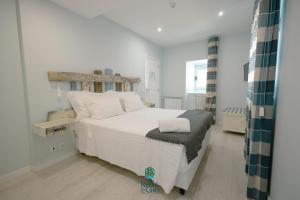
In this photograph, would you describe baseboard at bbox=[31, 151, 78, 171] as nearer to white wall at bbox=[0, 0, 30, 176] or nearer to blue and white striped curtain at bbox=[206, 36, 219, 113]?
white wall at bbox=[0, 0, 30, 176]

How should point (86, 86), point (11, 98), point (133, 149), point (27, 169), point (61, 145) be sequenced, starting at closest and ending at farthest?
point (133, 149) < point (11, 98) < point (27, 169) < point (61, 145) < point (86, 86)

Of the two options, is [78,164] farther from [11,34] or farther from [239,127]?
[239,127]

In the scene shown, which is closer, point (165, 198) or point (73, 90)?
point (165, 198)

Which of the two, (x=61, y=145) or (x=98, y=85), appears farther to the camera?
(x=98, y=85)

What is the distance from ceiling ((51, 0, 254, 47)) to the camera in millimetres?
2177

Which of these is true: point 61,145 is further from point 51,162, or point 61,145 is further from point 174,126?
point 174,126

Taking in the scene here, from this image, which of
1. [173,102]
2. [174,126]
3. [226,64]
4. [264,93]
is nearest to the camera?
[264,93]

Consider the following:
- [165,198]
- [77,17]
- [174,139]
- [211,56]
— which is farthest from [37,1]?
[211,56]

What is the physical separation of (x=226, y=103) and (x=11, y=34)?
15.6 ft

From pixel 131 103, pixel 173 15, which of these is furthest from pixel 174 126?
pixel 173 15

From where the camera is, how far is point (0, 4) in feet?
5.25

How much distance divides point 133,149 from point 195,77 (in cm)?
399

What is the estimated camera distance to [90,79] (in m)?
2.50

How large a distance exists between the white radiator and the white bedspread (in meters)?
3.29
